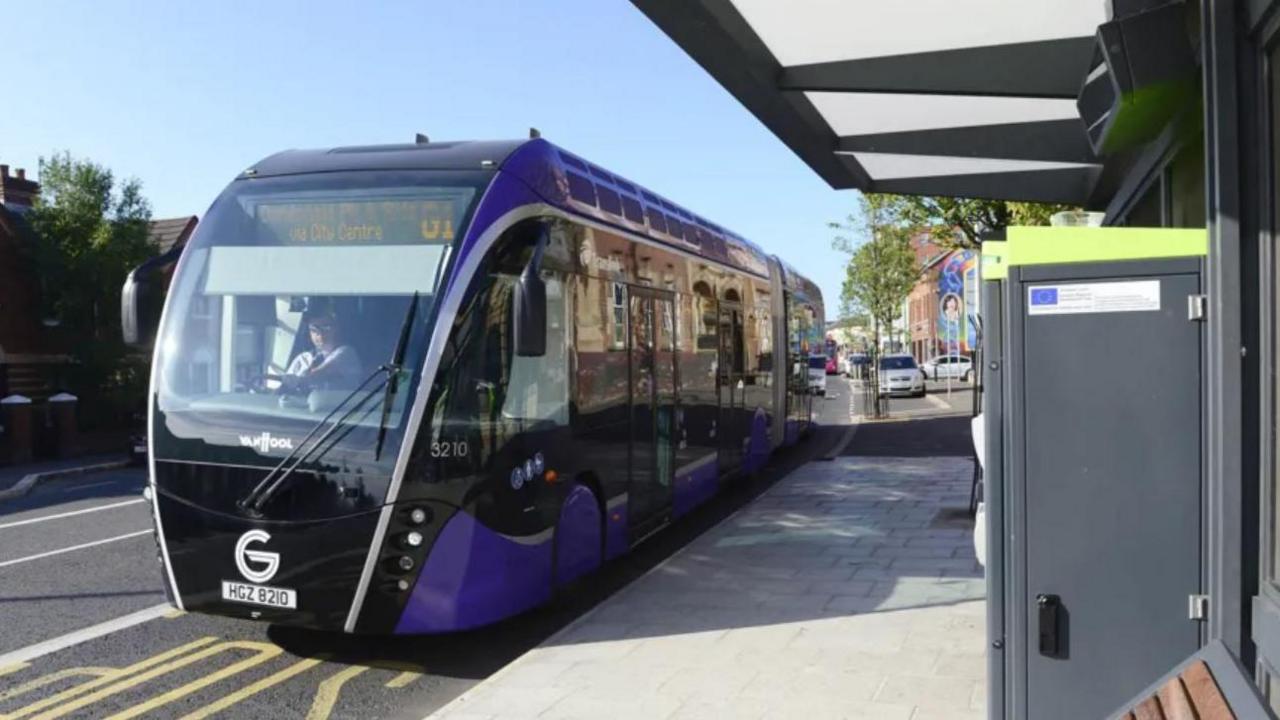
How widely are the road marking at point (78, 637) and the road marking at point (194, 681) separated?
3.12ft

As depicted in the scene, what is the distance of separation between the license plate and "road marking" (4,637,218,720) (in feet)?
3.09

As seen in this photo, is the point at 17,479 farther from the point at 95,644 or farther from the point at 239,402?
the point at 239,402

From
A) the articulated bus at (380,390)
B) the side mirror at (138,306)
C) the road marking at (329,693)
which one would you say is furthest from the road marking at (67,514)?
the road marking at (329,693)

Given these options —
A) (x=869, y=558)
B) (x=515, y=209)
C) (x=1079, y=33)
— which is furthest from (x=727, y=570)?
(x=1079, y=33)

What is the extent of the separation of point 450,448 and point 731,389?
6.92m

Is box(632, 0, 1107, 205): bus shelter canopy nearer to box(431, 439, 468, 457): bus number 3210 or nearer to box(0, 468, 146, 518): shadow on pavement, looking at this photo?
box(431, 439, 468, 457): bus number 3210

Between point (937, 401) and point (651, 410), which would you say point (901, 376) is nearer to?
point (937, 401)

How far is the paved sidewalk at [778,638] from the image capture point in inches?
219

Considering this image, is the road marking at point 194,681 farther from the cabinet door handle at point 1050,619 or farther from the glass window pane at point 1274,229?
the glass window pane at point 1274,229

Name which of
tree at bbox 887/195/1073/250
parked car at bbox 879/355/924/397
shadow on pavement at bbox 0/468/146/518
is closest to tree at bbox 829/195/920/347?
parked car at bbox 879/355/924/397

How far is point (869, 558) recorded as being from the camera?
9.34m

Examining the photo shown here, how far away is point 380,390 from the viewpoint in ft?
20.6

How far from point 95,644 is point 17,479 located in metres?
15.4

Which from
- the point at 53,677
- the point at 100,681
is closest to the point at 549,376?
the point at 100,681
